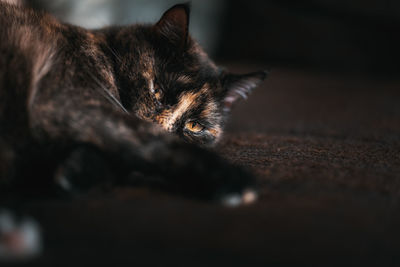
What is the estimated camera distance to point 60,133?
2.67 ft

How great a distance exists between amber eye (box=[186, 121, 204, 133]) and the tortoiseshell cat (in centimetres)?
2

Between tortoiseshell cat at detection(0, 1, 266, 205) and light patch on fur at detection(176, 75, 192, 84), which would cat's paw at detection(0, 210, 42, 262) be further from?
light patch on fur at detection(176, 75, 192, 84)

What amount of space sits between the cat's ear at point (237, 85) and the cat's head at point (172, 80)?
0.07ft

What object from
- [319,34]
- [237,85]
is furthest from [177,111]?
[319,34]

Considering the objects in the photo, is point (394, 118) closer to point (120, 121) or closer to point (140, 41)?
point (140, 41)

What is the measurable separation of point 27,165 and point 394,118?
5.52 ft

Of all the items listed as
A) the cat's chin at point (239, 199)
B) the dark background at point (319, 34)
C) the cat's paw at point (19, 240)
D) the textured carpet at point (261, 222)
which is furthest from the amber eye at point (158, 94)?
the dark background at point (319, 34)

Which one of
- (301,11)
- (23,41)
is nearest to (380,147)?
(23,41)

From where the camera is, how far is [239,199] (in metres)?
0.70

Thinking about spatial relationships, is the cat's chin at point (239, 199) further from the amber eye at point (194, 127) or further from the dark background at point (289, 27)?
the dark background at point (289, 27)

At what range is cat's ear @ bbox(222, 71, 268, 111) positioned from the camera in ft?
4.68

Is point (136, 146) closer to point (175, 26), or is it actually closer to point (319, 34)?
point (175, 26)

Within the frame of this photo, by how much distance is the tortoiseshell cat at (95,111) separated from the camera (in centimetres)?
76

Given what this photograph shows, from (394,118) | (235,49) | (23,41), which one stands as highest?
(235,49)
